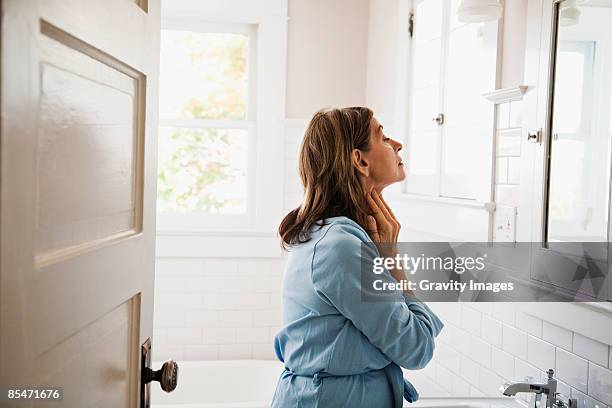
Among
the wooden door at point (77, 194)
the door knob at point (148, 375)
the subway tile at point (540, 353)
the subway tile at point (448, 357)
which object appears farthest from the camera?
the subway tile at point (448, 357)

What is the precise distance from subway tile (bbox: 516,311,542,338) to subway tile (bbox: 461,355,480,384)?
364 mm

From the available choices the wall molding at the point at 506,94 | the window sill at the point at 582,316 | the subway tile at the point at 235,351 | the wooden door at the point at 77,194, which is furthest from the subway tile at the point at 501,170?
the subway tile at the point at 235,351

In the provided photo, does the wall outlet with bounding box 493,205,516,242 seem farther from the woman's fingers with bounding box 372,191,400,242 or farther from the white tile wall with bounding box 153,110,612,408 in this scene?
the woman's fingers with bounding box 372,191,400,242

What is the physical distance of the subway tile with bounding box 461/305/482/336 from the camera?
240 cm

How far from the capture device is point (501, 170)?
2.22 m

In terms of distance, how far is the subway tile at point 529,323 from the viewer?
1.99 m

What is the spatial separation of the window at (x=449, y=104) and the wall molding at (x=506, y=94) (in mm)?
46

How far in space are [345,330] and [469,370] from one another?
1.09 metres

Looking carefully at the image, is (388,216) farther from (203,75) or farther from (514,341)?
(203,75)

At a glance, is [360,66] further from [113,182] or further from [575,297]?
[113,182]

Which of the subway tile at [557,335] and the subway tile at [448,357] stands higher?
the subway tile at [557,335]

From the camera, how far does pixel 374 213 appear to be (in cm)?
175

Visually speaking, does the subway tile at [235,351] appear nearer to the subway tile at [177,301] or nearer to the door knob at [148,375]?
the subway tile at [177,301]

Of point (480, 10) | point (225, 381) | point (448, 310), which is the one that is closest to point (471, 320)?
point (448, 310)
